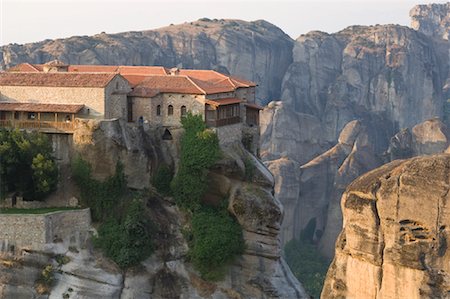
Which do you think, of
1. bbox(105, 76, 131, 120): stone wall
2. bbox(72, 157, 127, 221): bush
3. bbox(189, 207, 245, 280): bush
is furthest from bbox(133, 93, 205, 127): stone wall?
bbox(189, 207, 245, 280): bush

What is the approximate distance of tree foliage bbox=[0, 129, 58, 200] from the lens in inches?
1681

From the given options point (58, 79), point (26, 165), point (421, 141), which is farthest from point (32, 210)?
point (421, 141)

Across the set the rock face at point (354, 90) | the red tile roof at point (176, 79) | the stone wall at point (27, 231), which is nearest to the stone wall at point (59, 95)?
the red tile roof at point (176, 79)

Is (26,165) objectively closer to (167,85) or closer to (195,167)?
(195,167)

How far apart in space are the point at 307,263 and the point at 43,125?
51016mm

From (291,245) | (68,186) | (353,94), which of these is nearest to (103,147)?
(68,186)

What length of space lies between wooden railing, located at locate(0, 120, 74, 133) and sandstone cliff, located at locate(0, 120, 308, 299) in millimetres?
656

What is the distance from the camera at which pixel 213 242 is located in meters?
44.7

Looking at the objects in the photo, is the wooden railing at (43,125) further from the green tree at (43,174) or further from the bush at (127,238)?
the bush at (127,238)

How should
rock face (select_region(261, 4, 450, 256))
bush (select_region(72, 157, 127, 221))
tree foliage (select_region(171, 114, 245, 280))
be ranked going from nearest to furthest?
bush (select_region(72, 157, 127, 221))
tree foliage (select_region(171, 114, 245, 280))
rock face (select_region(261, 4, 450, 256))

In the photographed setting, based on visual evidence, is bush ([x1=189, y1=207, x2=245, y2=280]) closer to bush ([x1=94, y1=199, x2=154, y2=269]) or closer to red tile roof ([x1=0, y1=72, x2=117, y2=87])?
bush ([x1=94, y1=199, x2=154, y2=269])

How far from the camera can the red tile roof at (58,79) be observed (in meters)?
44.8

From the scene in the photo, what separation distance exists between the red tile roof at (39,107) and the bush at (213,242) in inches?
287

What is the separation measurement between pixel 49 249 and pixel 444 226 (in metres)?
15.9
